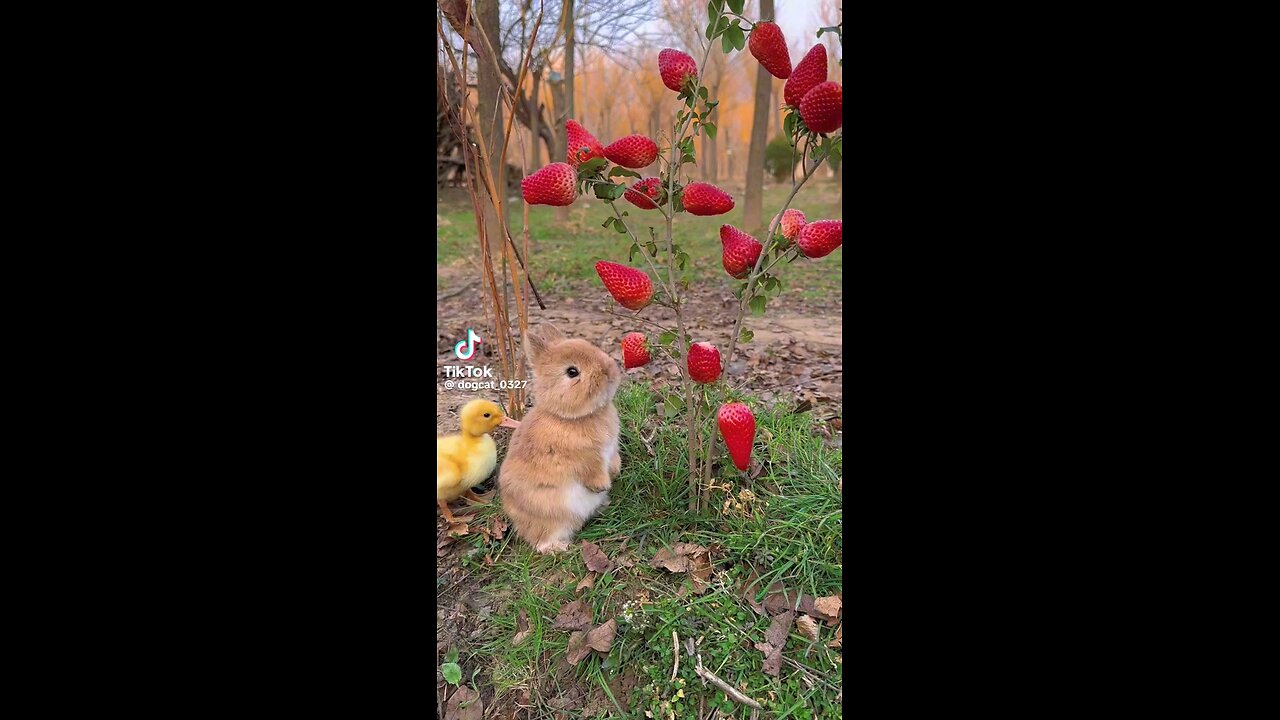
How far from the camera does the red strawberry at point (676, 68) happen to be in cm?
137

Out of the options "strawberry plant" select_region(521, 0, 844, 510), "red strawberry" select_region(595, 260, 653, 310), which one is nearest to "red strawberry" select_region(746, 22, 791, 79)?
"strawberry plant" select_region(521, 0, 844, 510)

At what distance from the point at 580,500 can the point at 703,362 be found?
0.39 metres

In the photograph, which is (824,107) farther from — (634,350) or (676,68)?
(634,350)

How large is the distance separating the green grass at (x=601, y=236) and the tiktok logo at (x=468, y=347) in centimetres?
17

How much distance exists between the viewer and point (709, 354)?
1474 millimetres

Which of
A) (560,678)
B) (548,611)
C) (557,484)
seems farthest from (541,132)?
(560,678)

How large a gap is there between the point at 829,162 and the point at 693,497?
0.74 meters

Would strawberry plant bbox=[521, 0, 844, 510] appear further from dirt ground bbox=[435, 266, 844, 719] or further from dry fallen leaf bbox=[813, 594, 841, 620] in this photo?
dry fallen leaf bbox=[813, 594, 841, 620]

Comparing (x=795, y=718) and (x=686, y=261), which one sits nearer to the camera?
(x=795, y=718)

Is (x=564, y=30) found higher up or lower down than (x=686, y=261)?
higher up

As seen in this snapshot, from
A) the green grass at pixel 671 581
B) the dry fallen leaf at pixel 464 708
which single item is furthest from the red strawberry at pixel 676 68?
the dry fallen leaf at pixel 464 708

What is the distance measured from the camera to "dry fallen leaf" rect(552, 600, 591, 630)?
4.42 feet

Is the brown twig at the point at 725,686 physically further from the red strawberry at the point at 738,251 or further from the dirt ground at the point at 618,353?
the red strawberry at the point at 738,251

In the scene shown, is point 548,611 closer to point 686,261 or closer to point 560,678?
point 560,678
